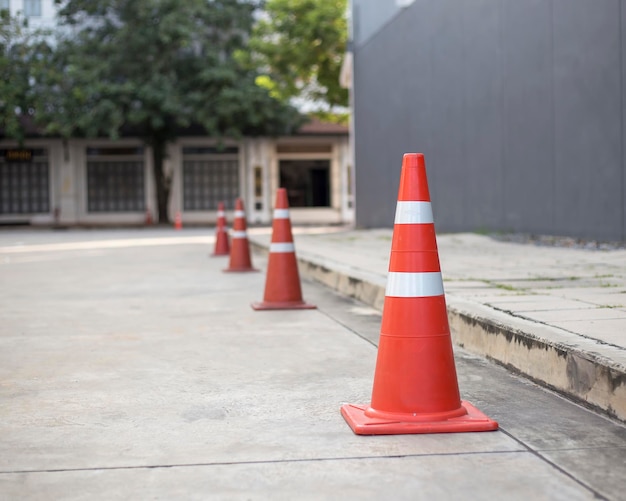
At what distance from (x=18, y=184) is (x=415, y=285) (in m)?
34.7

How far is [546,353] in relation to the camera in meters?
4.44

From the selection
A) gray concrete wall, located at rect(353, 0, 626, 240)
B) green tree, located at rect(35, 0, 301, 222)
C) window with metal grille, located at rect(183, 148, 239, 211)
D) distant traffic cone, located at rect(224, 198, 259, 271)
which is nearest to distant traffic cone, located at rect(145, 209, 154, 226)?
green tree, located at rect(35, 0, 301, 222)

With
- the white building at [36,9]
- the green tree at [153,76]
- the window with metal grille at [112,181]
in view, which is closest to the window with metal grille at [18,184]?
the window with metal grille at [112,181]

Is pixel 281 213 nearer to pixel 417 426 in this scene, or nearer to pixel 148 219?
pixel 417 426

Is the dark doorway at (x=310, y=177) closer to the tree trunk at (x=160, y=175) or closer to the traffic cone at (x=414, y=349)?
the tree trunk at (x=160, y=175)

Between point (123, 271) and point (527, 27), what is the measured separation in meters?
6.59

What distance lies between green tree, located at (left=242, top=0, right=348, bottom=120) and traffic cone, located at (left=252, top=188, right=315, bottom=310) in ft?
74.6

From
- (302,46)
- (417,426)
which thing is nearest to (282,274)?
(417,426)

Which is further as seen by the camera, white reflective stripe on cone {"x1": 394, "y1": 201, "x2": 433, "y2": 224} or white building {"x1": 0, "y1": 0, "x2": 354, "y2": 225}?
white building {"x1": 0, "y1": 0, "x2": 354, "y2": 225}

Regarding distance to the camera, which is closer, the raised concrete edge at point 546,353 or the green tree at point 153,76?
the raised concrete edge at point 546,353

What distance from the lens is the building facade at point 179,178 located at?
120 ft

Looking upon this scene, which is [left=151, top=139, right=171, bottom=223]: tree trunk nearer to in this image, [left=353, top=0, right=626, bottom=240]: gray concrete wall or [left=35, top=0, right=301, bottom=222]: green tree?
[left=35, top=0, right=301, bottom=222]: green tree

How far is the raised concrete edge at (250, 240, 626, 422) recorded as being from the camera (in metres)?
3.86

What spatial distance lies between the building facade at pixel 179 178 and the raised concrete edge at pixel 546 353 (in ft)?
102
